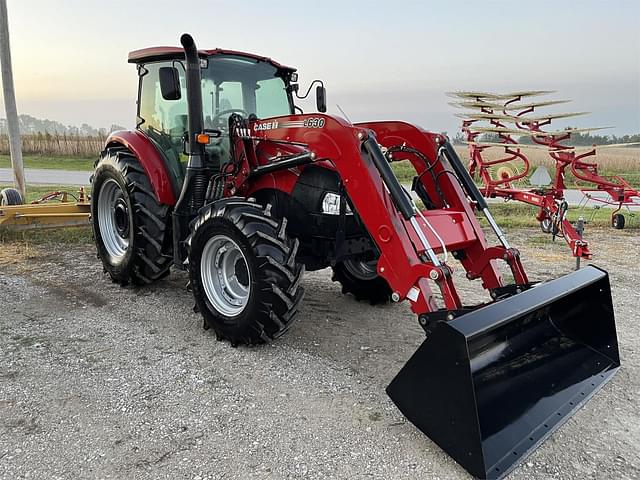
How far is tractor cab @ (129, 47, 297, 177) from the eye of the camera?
191 inches

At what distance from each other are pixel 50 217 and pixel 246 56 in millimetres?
3701

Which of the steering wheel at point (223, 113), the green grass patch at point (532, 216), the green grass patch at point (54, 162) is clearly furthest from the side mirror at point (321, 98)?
the green grass patch at point (54, 162)

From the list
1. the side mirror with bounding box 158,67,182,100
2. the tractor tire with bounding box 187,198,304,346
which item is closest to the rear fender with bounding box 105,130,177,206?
the tractor tire with bounding box 187,198,304,346

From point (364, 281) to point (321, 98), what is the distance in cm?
204

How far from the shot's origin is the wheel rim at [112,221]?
19.0 ft

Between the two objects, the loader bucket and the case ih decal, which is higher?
the case ih decal

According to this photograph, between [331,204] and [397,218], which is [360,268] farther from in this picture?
[397,218]

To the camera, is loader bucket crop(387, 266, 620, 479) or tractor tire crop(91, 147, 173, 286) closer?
loader bucket crop(387, 266, 620, 479)

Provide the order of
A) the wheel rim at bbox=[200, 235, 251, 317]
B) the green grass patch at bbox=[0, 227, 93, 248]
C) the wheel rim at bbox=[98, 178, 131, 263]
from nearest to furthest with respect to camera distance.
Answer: the wheel rim at bbox=[200, 235, 251, 317] < the wheel rim at bbox=[98, 178, 131, 263] < the green grass patch at bbox=[0, 227, 93, 248]

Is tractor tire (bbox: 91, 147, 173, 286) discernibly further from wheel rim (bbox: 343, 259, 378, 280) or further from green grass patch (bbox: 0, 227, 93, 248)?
green grass patch (bbox: 0, 227, 93, 248)

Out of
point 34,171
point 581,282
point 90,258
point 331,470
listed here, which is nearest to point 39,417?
point 331,470

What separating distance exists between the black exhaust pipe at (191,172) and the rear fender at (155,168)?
0.32 m

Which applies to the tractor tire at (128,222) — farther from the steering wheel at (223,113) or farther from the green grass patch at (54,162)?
the green grass patch at (54,162)

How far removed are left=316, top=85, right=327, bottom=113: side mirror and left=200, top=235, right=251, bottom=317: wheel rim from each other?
2.11 meters
